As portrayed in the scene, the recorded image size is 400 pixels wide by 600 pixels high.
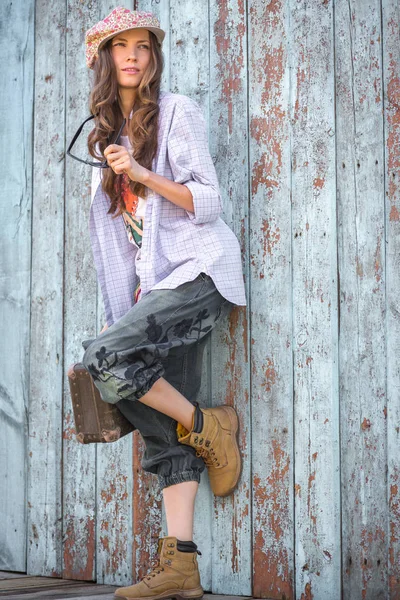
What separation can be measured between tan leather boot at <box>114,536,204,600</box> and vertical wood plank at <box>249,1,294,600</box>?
23cm

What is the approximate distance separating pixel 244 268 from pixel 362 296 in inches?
17.4

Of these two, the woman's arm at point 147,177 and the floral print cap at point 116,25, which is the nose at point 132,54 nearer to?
the floral print cap at point 116,25

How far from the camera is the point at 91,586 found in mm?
3086

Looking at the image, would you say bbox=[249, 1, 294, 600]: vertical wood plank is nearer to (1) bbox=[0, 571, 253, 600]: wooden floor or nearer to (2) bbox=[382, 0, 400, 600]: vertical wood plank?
(1) bbox=[0, 571, 253, 600]: wooden floor

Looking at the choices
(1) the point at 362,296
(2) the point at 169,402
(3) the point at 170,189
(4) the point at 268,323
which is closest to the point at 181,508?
(2) the point at 169,402

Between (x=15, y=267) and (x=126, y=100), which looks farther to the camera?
(x=15, y=267)

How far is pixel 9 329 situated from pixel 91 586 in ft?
3.49

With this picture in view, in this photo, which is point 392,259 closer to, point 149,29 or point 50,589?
point 149,29

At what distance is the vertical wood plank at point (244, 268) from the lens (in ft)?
9.33

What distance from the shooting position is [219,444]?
279cm

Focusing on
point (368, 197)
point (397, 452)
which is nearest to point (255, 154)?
point (368, 197)

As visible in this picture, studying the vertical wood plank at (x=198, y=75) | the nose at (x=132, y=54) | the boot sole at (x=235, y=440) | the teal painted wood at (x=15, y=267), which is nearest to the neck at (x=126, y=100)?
the nose at (x=132, y=54)

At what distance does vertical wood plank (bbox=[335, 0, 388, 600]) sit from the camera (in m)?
2.57

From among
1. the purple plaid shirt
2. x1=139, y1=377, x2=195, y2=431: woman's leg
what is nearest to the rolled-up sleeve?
the purple plaid shirt
